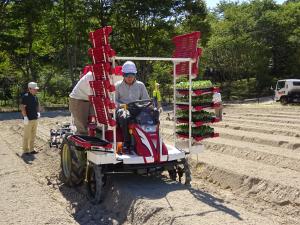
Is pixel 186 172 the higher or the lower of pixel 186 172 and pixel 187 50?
the lower

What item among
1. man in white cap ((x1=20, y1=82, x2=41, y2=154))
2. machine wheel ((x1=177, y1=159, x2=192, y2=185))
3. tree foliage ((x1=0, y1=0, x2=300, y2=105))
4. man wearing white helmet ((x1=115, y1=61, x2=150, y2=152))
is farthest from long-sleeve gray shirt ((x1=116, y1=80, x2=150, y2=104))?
tree foliage ((x1=0, y1=0, x2=300, y2=105))

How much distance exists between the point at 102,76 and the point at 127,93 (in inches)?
38.2

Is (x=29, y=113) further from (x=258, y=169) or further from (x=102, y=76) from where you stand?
(x=258, y=169)

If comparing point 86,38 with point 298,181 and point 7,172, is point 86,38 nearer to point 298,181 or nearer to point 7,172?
point 7,172

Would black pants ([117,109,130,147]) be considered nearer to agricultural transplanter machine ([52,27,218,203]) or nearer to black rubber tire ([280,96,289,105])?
agricultural transplanter machine ([52,27,218,203])

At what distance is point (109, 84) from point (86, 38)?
2395cm

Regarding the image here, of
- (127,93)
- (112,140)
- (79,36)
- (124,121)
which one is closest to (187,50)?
(127,93)

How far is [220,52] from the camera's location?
40.0 meters

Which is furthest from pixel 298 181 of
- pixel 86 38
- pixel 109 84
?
pixel 86 38

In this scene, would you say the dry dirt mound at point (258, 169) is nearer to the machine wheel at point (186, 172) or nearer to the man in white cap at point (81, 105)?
the machine wheel at point (186, 172)

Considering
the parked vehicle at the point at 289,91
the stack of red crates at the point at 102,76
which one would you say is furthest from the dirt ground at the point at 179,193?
the parked vehicle at the point at 289,91

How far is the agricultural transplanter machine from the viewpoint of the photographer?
6.78 m

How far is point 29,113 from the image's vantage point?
11.6m

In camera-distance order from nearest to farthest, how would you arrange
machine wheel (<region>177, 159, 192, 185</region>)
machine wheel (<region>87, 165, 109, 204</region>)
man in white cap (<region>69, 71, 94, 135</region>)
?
machine wheel (<region>87, 165, 109, 204</region>) → machine wheel (<region>177, 159, 192, 185</region>) → man in white cap (<region>69, 71, 94, 135</region>)
